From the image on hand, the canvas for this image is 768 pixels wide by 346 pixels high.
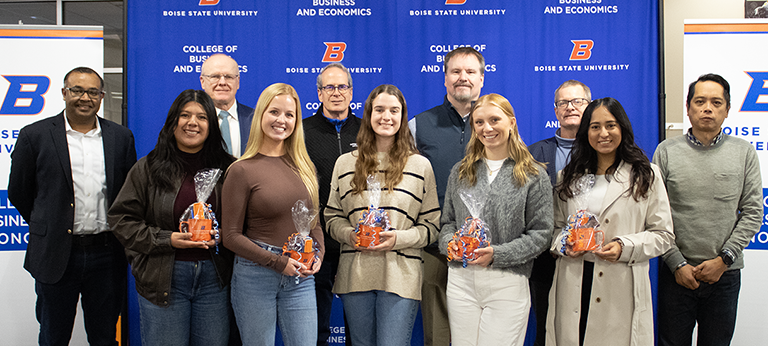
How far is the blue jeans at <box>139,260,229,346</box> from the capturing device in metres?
2.57

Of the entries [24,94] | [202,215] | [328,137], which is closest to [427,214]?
[328,137]

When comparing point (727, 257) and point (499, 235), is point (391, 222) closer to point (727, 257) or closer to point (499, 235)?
point (499, 235)

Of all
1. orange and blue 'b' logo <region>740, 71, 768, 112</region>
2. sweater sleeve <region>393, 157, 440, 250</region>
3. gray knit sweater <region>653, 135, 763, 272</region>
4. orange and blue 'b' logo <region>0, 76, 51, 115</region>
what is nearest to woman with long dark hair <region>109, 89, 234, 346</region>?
sweater sleeve <region>393, 157, 440, 250</region>

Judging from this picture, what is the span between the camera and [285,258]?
2.47m

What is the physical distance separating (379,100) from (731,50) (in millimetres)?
3495

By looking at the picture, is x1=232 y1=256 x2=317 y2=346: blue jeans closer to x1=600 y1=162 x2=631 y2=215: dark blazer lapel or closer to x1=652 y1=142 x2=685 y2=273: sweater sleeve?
x1=600 y1=162 x2=631 y2=215: dark blazer lapel

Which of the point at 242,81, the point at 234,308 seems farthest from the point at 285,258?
the point at 242,81

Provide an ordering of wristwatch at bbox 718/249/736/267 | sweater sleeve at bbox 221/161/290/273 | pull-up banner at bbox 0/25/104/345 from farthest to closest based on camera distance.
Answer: pull-up banner at bbox 0/25/104/345 < wristwatch at bbox 718/249/736/267 < sweater sleeve at bbox 221/161/290/273

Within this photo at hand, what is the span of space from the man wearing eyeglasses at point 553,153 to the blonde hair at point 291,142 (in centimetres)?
176

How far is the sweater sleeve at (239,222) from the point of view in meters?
2.46

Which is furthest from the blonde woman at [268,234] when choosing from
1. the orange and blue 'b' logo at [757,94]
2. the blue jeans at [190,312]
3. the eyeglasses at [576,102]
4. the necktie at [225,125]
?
the orange and blue 'b' logo at [757,94]

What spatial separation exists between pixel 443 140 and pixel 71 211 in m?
2.64

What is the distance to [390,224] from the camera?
2.71 metres

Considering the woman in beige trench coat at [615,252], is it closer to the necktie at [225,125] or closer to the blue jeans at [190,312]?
the blue jeans at [190,312]
